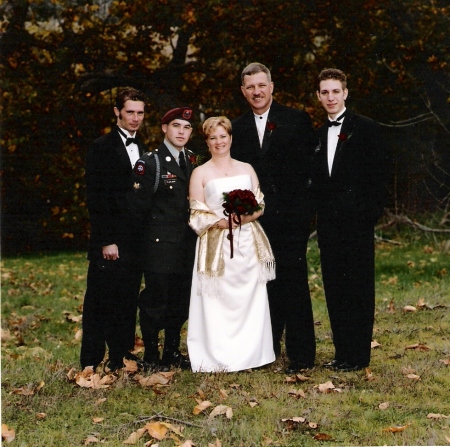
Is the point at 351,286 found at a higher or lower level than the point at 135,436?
higher

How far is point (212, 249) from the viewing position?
606 centimetres

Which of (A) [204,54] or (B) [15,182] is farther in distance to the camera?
(B) [15,182]

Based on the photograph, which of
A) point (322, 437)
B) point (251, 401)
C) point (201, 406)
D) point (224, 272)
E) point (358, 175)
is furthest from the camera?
point (224, 272)

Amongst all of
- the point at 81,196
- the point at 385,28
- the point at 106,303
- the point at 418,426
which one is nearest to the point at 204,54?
the point at 385,28

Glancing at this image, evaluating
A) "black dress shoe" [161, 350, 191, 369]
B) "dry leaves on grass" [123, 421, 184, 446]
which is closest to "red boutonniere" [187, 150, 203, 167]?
"black dress shoe" [161, 350, 191, 369]

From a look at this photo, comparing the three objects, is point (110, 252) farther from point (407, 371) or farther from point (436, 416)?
point (436, 416)

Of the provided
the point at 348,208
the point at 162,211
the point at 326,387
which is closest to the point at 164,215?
the point at 162,211

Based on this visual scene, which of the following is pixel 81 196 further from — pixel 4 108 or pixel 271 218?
pixel 271 218

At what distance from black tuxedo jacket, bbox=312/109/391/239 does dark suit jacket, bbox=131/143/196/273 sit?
4.05 ft

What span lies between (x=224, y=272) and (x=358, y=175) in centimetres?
135

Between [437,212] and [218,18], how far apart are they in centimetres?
693

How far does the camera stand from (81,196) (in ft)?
65.5

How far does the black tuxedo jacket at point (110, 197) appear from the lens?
19.6 feet

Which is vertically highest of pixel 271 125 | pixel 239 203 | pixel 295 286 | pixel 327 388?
pixel 271 125
